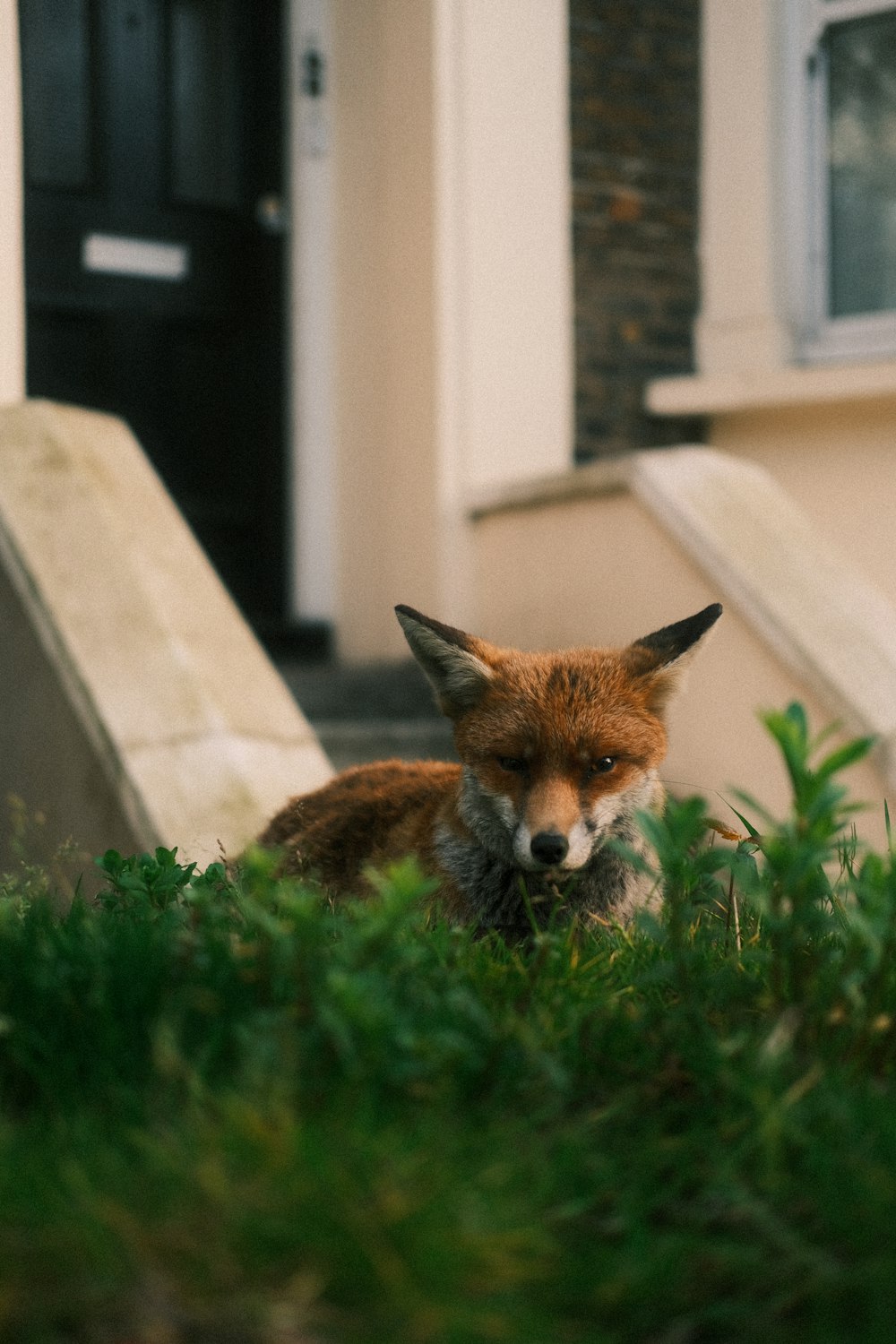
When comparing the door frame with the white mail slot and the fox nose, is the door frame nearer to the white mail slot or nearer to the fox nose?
the white mail slot

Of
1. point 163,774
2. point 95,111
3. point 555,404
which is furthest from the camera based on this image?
point 555,404

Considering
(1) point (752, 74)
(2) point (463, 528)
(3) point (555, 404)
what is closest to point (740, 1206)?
(2) point (463, 528)

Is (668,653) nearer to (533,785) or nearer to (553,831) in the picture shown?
(533,785)

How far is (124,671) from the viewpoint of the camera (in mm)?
4449

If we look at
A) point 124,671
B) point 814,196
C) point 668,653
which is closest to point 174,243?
point 124,671

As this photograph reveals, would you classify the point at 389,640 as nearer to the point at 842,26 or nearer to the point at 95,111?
the point at 95,111

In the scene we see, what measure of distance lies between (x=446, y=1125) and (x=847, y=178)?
7.63 meters

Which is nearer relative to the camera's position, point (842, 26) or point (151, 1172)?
point (151, 1172)

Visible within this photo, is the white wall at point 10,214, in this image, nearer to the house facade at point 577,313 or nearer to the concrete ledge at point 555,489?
the house facade at point 577,313

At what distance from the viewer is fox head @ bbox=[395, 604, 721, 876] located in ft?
9.80

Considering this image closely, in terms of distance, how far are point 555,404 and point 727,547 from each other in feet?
6.71

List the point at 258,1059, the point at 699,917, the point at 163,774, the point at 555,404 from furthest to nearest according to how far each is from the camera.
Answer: the point at 555,404 → the point at 163,774 → the point at 699,917 → the point at 258,1059

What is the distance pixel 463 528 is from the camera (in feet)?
22.6

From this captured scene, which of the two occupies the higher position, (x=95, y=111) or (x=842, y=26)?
(x=842, y=26)
